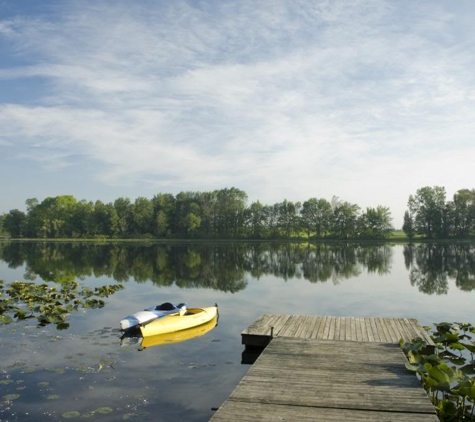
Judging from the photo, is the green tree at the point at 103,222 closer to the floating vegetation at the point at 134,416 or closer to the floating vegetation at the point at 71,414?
the floating vegetation at the point at 71,414

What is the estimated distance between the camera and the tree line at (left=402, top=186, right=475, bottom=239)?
103688 mm

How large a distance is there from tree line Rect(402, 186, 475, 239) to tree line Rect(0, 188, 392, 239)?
8150 mm

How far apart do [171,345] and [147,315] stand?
2.27 m

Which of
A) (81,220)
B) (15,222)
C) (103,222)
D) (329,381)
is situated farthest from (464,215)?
(15,222)

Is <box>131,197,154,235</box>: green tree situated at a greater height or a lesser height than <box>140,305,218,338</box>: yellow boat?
greater

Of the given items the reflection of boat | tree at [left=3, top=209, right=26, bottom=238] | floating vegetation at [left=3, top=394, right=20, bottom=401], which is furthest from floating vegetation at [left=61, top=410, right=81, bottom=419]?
tree at [left=3, top=209, right=26, bottom=238]

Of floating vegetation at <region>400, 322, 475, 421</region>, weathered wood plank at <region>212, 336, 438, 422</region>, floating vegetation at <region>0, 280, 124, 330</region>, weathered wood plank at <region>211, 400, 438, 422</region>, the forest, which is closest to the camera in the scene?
weathered wood plank at <region>211, 400, 438, 422</region>

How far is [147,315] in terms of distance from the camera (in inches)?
660

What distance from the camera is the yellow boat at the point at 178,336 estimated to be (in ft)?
49.6

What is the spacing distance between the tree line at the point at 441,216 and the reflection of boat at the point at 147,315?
99.3 m

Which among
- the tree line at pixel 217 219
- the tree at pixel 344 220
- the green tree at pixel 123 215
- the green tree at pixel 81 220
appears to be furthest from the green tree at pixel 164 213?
the tree at pixel 344 220

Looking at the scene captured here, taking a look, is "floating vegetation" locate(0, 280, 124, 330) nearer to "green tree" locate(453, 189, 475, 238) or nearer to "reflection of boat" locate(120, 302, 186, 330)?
"reflection of boat" locate(120, 302, 186, 330)

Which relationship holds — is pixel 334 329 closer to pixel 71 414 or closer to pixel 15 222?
pixel 71 414

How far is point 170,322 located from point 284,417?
9817 mm
